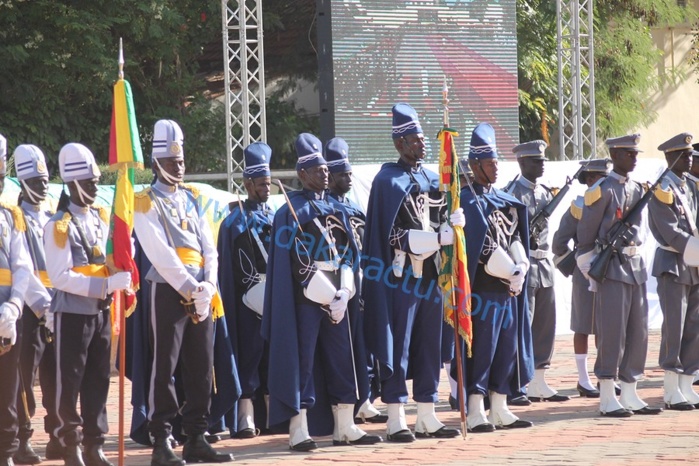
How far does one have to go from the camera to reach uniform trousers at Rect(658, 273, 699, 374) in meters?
9.80

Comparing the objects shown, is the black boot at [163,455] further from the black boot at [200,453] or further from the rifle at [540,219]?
the rifle at [540,219]

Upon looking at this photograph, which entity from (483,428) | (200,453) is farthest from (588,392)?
(200,453)

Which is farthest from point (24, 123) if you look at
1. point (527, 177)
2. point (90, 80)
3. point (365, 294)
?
point (365, 294)

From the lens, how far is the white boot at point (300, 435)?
825cm

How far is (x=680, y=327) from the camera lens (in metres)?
9.83

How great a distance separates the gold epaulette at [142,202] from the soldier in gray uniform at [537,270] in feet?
13.2

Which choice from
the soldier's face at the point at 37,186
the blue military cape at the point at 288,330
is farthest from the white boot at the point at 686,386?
the soldier's face at the point at 37,186

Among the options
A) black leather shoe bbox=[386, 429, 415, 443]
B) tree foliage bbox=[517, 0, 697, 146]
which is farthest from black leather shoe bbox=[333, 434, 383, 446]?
tree foliage bbox=[517, 0, 697, 146]

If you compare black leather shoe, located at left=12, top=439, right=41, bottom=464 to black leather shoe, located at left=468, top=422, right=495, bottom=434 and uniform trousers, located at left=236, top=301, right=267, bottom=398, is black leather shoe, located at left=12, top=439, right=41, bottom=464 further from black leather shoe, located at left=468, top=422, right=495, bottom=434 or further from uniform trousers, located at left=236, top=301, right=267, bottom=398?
black leather shoe, located at left=468, top=422, right=495, bottom=434

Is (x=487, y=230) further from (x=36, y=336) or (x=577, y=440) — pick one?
(x=36, y=336)

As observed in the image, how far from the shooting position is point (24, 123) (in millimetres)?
19984

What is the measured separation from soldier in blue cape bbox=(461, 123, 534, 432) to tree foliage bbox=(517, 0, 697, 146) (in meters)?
13.5

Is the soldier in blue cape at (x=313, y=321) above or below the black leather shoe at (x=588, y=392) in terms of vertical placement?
above

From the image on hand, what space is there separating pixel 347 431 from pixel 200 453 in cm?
105
